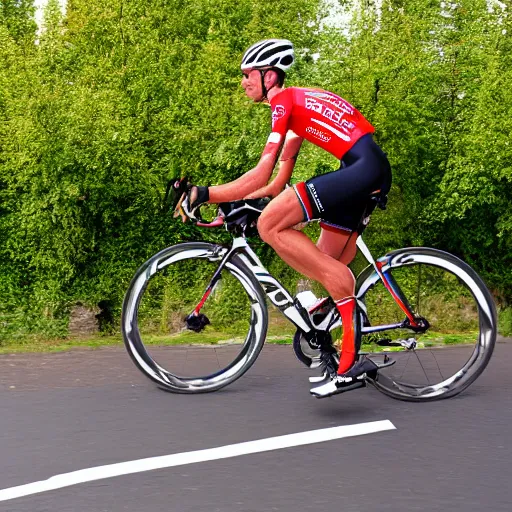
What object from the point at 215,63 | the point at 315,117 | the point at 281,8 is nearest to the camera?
the point at 315,117

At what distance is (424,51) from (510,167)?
4.68 meters

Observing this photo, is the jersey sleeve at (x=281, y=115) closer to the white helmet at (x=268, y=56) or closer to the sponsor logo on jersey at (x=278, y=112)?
the sponsor logo on jersey at (x=278, y=112)

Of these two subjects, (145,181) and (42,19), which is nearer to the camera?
(145,181)

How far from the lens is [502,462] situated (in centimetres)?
498

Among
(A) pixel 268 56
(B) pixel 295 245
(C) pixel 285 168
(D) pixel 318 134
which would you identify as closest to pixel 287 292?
(B) pixel 295 245

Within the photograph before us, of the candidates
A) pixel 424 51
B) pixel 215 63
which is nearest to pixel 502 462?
pixel 424 51

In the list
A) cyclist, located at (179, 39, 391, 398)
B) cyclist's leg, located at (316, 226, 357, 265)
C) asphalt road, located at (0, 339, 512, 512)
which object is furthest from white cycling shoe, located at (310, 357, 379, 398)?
cyclist's leg, located at (316, 226, 357, 265)

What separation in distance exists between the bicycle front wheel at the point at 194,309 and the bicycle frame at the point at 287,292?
0.03 meters

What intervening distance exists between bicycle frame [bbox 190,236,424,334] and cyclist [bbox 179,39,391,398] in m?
0.18

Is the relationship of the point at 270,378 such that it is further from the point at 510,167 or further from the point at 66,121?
the point at 66,121

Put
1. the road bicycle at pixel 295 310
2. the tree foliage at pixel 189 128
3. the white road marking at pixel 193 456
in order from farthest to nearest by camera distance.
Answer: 1. the tree foliage at pixel 189 128
2. the road bicycle at pixel 295 310
3. the white road marking at pixel 193 456

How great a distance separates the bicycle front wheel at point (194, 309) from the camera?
6.47m

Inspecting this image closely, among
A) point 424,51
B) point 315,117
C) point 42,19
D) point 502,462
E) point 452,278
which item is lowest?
point 502,462

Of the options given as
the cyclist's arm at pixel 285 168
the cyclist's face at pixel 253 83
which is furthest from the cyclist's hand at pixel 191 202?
the cyclist's face at pixel 253 83
